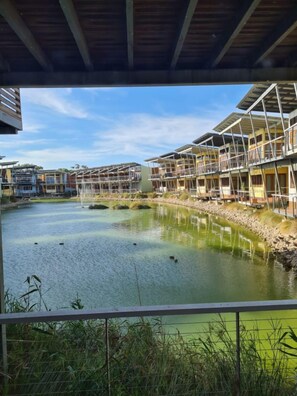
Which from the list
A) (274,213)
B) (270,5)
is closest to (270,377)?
(270,5)

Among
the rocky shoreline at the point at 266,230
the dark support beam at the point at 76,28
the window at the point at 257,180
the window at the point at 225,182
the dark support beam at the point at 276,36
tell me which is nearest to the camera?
the dark support beam at the point at 76,28

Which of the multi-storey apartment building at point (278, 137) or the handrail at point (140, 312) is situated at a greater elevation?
the multi-storey apartment building at point (278, 137)

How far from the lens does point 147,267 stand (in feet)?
37.6

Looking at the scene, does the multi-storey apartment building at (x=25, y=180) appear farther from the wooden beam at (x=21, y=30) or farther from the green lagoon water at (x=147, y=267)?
the wooden beam at (x=21, y=30)

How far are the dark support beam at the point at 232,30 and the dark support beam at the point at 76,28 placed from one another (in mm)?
1391

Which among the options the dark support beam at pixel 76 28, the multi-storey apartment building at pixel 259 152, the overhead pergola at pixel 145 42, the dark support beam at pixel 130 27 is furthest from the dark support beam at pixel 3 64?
the multi-storey apartment building at pixel 259 152

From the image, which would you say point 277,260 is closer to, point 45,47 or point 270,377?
point 270,377

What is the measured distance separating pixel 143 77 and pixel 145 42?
1.58 feet

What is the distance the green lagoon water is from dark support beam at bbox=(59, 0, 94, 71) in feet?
14.4

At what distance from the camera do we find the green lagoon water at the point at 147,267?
28.0 feet

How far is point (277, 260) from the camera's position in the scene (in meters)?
11.8

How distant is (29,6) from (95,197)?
61028 mm

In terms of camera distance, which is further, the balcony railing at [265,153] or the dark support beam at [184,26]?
the balcony railing at [265,153]

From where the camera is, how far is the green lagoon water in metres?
8.55
